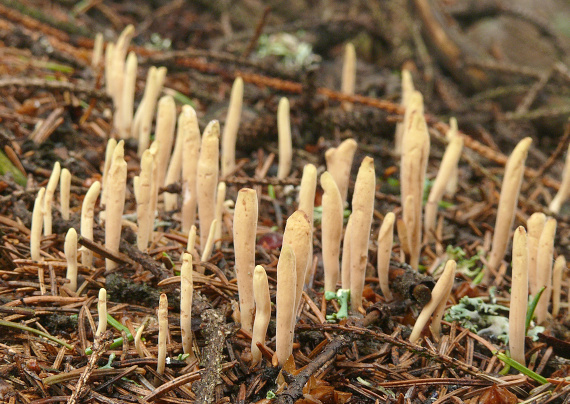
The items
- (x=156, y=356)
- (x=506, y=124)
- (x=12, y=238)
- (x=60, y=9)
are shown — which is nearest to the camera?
(x=156, y=356)

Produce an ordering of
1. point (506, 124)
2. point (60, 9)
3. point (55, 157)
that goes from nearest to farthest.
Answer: point (55, 157), point (506, 124), point (60, 9)

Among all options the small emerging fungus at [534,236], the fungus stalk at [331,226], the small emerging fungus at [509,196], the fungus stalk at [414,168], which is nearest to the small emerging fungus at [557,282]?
the small emerging fungus at [534,236]

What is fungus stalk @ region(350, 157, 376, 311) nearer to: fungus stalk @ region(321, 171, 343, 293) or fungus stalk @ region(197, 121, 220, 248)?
fungus stalk @ region(321, 171, 343, 293)

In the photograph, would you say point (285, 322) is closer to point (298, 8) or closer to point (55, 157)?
point (55, 157)

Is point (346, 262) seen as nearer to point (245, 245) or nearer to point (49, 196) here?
point (245, 245)

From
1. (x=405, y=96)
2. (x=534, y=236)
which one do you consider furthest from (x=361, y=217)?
(x=405, y=96)

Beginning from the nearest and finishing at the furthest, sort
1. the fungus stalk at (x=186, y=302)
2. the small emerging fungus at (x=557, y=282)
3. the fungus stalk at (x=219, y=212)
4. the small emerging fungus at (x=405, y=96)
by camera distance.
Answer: the fungus stalk at (x=186, y=302) → the small emerging fungus at (x=557, y=282) → the fungus stalk at (x=219, y=212) → the small emerging fungus at (x=405, y=96)

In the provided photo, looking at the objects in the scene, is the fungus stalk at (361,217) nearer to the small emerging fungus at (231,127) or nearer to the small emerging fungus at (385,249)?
the small emerging fungus at (385,249)

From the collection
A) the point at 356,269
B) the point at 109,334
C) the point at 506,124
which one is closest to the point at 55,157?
the point at 109,334
